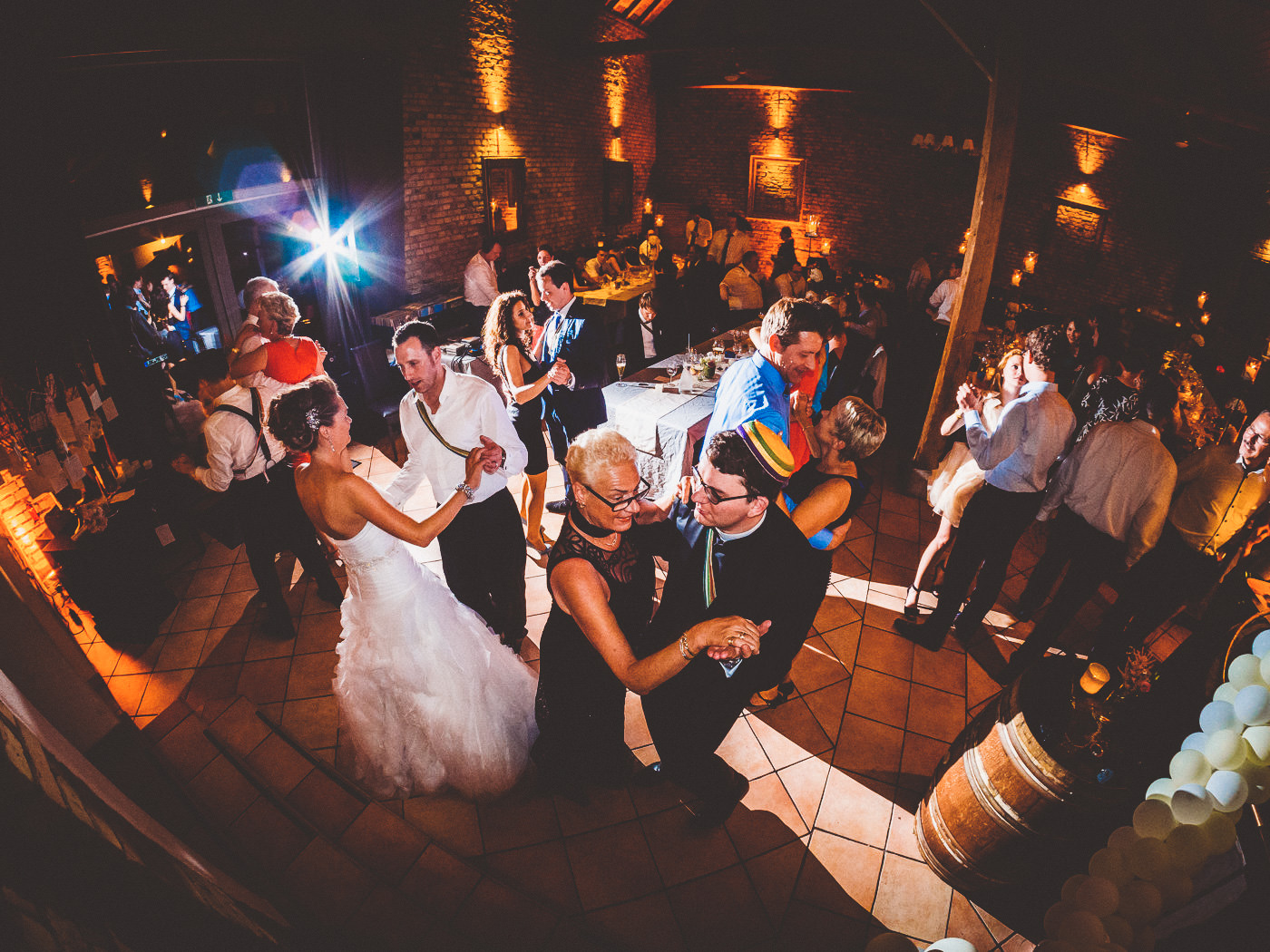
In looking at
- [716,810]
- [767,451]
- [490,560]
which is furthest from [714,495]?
[490,560]

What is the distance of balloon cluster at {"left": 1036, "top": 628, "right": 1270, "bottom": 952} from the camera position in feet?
4.65

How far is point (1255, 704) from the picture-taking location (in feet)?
4.61

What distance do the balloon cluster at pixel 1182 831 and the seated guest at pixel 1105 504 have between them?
5.38 feet

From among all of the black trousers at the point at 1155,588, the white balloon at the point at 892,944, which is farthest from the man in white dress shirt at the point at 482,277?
the white balloon at the point at 892,944

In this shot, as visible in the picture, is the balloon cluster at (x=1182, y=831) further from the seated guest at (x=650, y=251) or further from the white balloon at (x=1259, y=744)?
the seated guest at (x=650, y=251)

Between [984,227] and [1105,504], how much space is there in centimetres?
243

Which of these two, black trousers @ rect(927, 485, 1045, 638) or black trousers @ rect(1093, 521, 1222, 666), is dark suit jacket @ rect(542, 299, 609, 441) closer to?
black trousers @ rect(927, 485, 1045, 638)

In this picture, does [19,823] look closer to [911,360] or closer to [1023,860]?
[1023,860]

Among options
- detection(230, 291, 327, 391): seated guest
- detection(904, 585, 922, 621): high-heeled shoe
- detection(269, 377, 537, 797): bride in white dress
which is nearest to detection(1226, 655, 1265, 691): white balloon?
detection(904, 585, 922, 621): high-heeled shoe

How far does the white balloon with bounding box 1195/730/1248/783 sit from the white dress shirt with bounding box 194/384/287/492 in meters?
3.75

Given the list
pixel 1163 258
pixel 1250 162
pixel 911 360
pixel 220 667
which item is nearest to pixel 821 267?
pixel 911 360

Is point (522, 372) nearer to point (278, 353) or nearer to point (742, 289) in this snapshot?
point (278, 353)

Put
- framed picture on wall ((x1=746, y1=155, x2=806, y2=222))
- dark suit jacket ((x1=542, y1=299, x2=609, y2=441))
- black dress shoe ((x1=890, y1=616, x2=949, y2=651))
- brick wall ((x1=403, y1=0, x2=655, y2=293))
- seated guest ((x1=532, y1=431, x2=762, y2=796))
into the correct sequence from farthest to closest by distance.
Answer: framed picture on wall ((x1=746, y1=155, x2=806, y2=222))
brick wall ((x1=403, y1=0, x2=655, y2=293))
dark suit jacket ((x1=542, y1=299, x2=609, y2=441))
black dress shoe ((x1=890, y1=616, x2=949, y2=651))
seated guest ((x1=532, y1=431, x2=762, y2=796))

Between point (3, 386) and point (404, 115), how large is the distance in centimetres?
595
